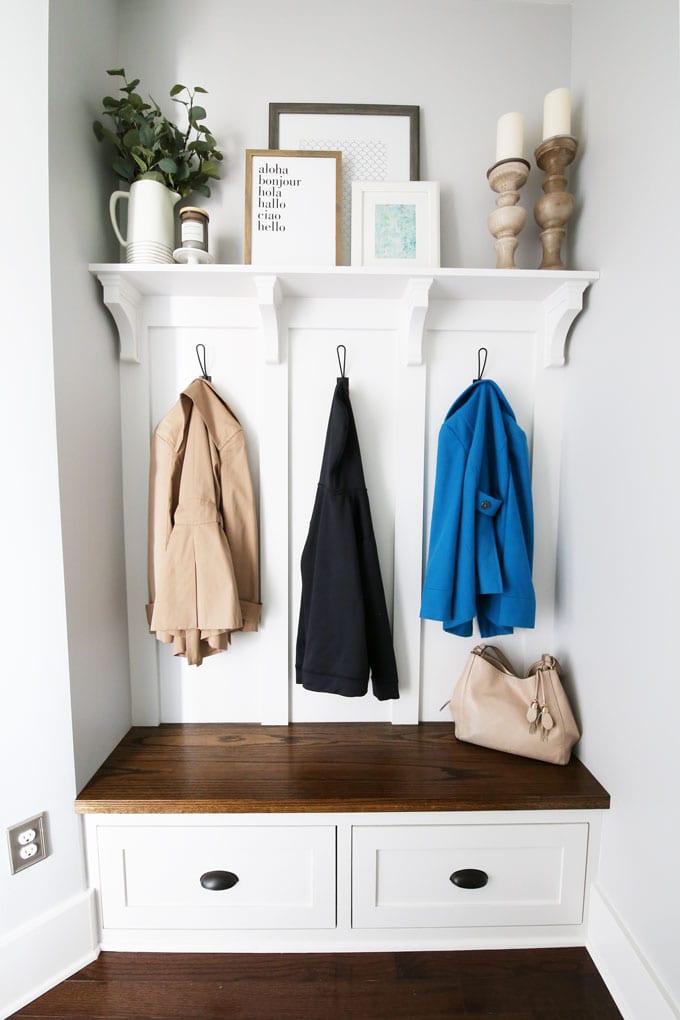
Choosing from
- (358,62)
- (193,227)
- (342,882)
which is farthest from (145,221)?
(342,882)

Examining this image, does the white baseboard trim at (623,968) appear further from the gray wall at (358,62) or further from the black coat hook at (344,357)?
the gray wall at (358,62)

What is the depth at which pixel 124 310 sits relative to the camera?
1.21 meters

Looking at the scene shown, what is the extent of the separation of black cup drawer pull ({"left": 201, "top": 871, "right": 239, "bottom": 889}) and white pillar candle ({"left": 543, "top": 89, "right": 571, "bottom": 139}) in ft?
6.89

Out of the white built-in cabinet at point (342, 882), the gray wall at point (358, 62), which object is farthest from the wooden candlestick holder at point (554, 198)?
the white built-in cabinet at point (342, 882)

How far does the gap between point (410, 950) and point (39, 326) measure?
1761 mm

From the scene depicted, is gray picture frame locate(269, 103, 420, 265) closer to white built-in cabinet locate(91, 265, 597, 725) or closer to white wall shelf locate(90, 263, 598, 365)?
white wall shelf locate(90, 263, 598, 365)

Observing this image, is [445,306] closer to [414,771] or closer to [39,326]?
[39,326]

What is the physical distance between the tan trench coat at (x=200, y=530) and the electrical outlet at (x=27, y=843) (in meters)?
0.48

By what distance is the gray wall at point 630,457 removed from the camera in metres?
0.91

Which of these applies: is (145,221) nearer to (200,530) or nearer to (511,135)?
(200,530)

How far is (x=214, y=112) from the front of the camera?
1293 mm

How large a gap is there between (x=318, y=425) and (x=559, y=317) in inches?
29.5

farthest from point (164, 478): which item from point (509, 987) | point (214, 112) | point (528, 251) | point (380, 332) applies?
point (509, 987)

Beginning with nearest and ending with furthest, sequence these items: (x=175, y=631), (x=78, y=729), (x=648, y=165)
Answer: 1. (x=648, y=165)
2. (x=78, y=729)
3. (x=175, y=631)
